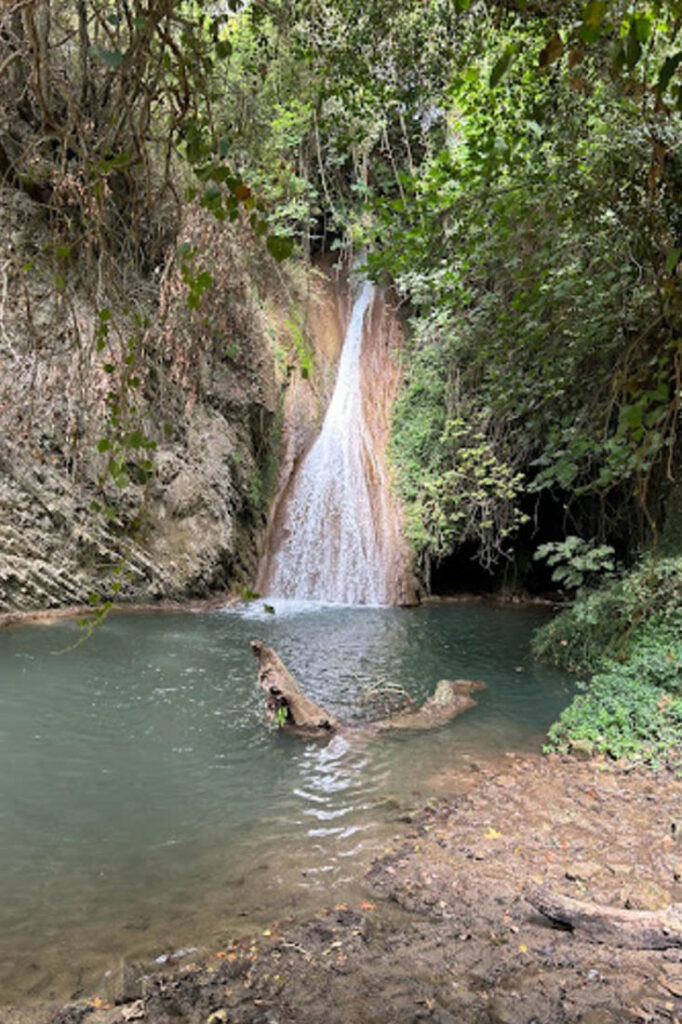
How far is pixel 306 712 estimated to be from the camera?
233 inches

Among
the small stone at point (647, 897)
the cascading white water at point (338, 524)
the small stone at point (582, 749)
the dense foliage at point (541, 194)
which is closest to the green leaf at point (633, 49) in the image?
the dense foliage at point (541, 194)

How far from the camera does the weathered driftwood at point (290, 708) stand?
5806mm

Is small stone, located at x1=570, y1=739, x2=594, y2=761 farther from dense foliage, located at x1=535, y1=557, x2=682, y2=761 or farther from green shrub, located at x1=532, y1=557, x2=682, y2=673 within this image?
green shrub, located at x1=532, y1=557, x2=682, y2=673

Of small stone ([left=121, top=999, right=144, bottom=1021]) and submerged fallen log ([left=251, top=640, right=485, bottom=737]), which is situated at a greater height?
submerged fallen log ([left=251, top=640, right=485, bottom=737])

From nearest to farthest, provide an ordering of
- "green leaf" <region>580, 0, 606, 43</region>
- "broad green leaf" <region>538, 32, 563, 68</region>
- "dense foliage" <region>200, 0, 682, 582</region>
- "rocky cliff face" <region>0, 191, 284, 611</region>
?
"green leaf" <region>580, 0, 606, 43</region>, "broad green leaf" <region>538, 32, 563, 68</region>, "dense foliage" <region>200, 0, 682, 582</region>, "rocky cliff face" <region>0, 191, 284, 611</region>

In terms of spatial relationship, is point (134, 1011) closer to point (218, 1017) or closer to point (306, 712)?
point (218, 1017)

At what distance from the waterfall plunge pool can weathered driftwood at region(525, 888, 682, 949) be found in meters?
1.01

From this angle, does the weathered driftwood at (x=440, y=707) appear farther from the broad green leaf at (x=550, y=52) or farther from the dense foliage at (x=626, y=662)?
the broad green leaf at (x=550, y=52)

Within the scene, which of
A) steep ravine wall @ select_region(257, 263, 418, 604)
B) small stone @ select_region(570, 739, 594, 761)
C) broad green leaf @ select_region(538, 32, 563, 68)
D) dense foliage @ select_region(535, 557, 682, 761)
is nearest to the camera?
broad green leaf @ select_region(538, 32, 563, 68)

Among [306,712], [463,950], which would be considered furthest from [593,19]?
[306,712]

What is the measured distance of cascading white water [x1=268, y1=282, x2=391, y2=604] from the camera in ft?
43.2

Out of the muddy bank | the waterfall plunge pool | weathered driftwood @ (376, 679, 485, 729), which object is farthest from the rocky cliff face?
the muddy bank

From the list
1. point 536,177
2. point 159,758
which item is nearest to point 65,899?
point 159,758

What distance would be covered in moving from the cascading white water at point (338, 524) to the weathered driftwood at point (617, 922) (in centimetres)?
998
